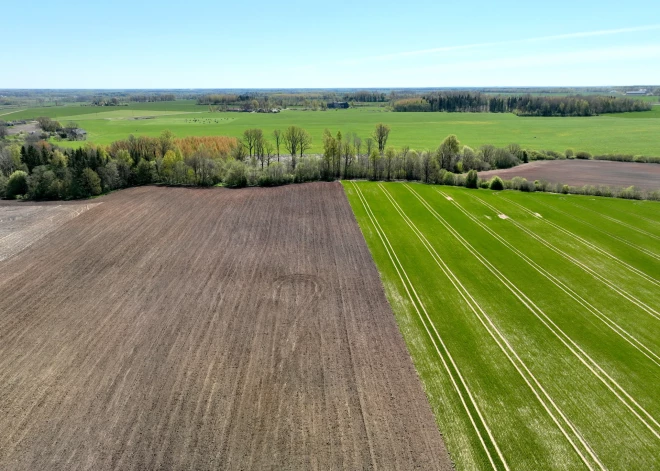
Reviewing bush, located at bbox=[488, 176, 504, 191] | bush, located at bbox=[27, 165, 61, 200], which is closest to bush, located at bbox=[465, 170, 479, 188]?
bush, located at bbox=[488, 176, 504, 191]

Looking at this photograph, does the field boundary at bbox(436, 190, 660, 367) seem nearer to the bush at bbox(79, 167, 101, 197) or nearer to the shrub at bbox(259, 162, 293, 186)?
the shrub at bbox(259, 162, 293, 186)

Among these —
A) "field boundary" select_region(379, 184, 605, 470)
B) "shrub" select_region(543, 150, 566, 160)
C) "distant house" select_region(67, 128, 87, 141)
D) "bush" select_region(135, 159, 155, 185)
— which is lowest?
"field boundary" select_region(379, 184, 605, 470)

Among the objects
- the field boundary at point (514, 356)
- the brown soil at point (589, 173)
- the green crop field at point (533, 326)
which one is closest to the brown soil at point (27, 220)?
the green crop field at point (533, 326)

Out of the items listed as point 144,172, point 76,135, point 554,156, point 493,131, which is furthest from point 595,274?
point 76,135

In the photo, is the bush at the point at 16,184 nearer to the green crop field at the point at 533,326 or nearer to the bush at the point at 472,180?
the green crop field at the point at 533,326

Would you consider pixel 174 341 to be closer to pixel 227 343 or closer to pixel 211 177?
pixel 227 343

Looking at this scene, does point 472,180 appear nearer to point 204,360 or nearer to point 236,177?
point 236,177

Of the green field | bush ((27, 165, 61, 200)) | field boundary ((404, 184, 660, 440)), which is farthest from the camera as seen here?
the green field
